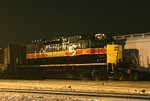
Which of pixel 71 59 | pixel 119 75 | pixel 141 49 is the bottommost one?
pixel 119 75

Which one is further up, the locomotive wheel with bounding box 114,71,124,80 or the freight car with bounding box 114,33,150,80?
the freight car with bounding box 114,33,150,80

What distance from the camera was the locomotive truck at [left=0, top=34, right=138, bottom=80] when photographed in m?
15.9

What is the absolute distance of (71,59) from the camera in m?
17.5

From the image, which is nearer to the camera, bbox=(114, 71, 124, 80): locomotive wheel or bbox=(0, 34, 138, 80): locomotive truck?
bbox=(114, 71, 124, 80): locomotive wheel

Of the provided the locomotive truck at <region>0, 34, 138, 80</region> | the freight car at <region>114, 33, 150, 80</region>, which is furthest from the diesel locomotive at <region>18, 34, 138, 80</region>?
the freight car at <region>114, 33, 150, 80</region>

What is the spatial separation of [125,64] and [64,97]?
8729 mm

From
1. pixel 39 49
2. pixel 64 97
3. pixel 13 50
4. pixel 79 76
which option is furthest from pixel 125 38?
pixel 64 97

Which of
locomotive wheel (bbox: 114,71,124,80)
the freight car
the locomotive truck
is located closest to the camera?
locomotive wheel (bbox: 114,71,124,80)

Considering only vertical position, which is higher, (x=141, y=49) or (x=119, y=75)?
(x=141, y=49)

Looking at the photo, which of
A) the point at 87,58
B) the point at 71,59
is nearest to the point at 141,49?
the point at 87,58

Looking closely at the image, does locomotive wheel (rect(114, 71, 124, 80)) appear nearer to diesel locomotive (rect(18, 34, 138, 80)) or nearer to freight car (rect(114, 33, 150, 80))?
diesel locomotive (rect(18, 34, 138, 80))

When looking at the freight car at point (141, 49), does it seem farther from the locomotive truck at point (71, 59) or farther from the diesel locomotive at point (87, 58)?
the diesel locomotive at point (87, 58)

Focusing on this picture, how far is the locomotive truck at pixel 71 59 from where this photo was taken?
15.9 m

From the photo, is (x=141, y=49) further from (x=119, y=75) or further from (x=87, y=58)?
(x=87, y=58)
